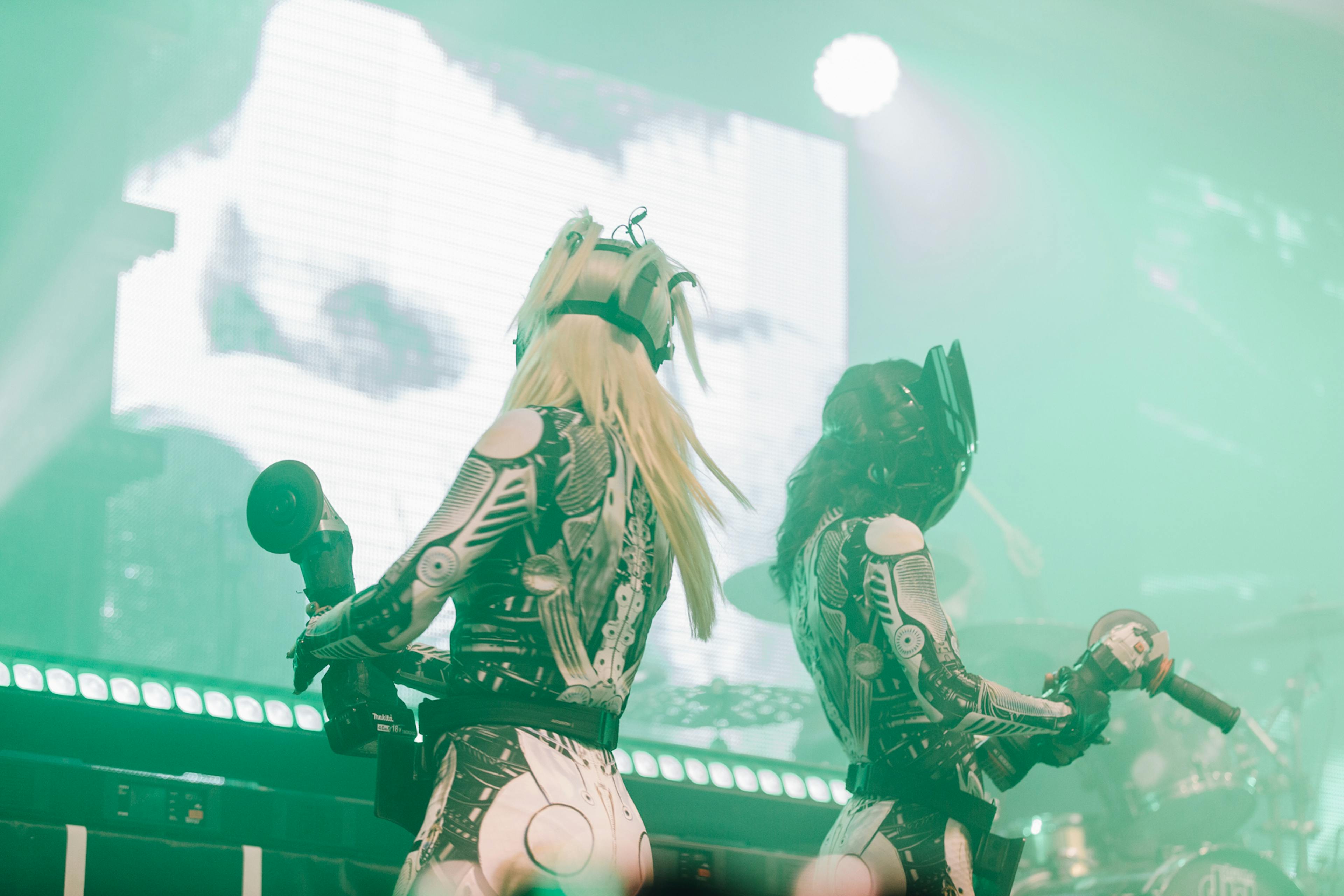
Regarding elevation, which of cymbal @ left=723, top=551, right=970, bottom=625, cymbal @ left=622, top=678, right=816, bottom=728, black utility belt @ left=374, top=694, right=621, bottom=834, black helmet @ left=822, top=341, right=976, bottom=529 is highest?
cymbal @ left=723, top=551, right=970, bottom=625

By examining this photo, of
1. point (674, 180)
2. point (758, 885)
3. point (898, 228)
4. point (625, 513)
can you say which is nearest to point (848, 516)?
point (625, 513)

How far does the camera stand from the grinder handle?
6.70 feet

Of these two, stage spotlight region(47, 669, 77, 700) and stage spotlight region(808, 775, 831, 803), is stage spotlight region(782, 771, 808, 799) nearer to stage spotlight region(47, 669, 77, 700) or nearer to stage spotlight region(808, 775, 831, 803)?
stage spotlight region(808, 775, 831, 803)

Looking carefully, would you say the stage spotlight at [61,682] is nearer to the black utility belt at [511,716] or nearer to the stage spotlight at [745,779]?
the black utility belt at [511,716]

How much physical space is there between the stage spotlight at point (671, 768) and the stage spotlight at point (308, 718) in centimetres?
82

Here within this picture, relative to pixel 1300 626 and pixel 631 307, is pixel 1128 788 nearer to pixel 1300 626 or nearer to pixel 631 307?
pixel 1300 626

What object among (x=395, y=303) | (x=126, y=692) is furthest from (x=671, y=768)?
(x=395, y=303)

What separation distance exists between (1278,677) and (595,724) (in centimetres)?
545

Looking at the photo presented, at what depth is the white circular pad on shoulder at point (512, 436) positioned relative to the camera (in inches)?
60.0

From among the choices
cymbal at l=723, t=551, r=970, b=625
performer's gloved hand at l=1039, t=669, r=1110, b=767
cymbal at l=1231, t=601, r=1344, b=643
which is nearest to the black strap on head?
performer's gloved hand at l=1039, t=669, r=1110, b=767

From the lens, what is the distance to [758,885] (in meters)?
2.69

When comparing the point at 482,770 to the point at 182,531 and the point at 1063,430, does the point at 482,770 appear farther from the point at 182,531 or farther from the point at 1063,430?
the point at 1063,430

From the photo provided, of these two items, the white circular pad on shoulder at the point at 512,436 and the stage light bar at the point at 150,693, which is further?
the stage light bar at the point at 150,693

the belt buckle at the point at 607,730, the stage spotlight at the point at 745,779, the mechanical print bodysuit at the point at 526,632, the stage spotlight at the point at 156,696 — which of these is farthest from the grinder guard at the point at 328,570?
the stage spotlight at the point at 745,779
